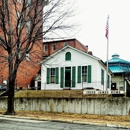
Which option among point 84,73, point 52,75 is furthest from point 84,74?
point 52,75

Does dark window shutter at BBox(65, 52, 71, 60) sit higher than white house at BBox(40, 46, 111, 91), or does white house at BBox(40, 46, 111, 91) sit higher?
dark window shutter at BBox(65, 52, 71, 60)

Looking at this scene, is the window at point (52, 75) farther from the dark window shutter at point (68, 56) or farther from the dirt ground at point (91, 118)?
the dirt ground at point (91, 118)

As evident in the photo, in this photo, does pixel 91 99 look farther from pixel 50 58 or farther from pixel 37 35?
pixel 50 58

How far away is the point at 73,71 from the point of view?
2877 centimetres

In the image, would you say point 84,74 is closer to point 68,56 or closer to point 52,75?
point 68,56

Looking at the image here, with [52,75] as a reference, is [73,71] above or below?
above

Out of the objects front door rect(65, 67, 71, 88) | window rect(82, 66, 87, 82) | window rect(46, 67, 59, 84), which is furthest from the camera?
window rect(46, 67, 59, 84)

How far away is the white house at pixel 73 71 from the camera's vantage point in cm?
2802

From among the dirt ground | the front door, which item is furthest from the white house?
the dirt ground

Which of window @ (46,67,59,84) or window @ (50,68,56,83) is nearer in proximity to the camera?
window @ (46,67,59,84)

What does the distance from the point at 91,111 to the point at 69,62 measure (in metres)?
10.6

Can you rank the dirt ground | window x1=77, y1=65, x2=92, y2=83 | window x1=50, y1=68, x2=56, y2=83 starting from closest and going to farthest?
the dirt ground → window x1=77, y1=65, x2=92, y2=83 → window x1=50, y1=68, x2=56, y2=83

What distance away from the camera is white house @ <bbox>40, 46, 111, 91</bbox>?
28.0m

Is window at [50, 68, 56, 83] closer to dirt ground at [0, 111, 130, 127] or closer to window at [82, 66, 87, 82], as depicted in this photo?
window at [82, 66, 87, 82]
